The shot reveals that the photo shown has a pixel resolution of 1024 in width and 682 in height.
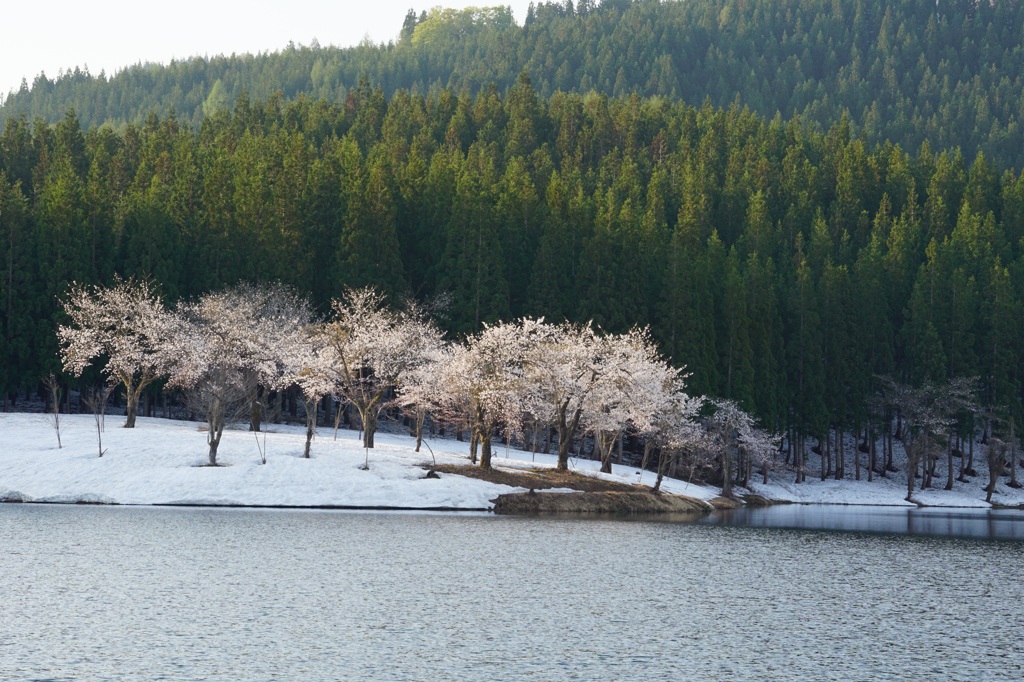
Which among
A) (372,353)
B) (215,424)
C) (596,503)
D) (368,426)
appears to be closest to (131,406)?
(215,424)

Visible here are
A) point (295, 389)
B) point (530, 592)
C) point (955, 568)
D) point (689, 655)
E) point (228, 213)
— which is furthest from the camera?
point (228, 213)

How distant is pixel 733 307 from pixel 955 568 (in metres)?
64.9

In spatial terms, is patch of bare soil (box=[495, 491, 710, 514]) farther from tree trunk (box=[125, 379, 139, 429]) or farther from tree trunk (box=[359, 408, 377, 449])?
tree trunk (box=[125, 379, 139, 429])

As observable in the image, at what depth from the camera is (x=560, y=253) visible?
106 m

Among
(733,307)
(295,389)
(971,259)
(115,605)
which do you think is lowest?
(115,605)

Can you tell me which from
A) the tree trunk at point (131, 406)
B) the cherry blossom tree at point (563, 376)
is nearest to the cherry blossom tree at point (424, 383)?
the cherry blossom tree at point (563, 376)

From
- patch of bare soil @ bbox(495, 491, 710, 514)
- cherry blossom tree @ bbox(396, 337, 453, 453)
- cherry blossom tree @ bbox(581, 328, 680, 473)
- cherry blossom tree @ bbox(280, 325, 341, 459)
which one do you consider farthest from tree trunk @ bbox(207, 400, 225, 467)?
cherry blossom tree @ bbox(581, 328, 680, 473)

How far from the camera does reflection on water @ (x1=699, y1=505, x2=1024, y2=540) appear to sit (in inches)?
2472

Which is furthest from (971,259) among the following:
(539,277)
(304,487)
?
(304,487)

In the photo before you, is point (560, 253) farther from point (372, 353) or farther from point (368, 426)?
point (368, 426)

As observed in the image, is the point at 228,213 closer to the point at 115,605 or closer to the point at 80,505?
the point at 80,505

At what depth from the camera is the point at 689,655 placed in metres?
24.3

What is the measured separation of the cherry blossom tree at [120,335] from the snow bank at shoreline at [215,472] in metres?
4.28

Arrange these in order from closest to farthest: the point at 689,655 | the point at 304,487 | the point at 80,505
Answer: the point at 689,655 < the point at 80,505 < the point at 304,487
